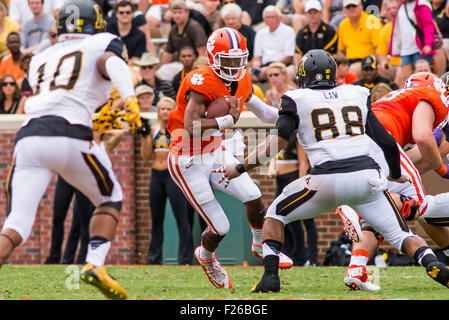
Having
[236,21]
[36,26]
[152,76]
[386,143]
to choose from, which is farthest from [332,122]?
[36,26]

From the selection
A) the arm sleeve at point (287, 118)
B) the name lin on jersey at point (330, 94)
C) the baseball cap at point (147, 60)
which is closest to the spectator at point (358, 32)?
the baseball cap at point (147, 60)

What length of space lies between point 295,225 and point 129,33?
4540 millimetres

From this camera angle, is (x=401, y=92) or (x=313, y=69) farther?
(x=401, y=92)

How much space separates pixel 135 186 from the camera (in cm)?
1272

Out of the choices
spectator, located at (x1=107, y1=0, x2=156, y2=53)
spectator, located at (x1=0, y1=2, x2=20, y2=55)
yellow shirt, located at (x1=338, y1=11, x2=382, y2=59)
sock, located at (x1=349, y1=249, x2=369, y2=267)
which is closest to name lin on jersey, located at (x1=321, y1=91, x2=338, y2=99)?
sock, located at (x1=349, y1=249, x2=369, y2=267)

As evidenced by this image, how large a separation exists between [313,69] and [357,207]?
1138 millimetres

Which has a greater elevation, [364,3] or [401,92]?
[364,3]

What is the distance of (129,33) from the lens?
1341cm

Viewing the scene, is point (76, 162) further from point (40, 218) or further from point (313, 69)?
point (40, 218)

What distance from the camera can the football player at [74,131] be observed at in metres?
5.88
